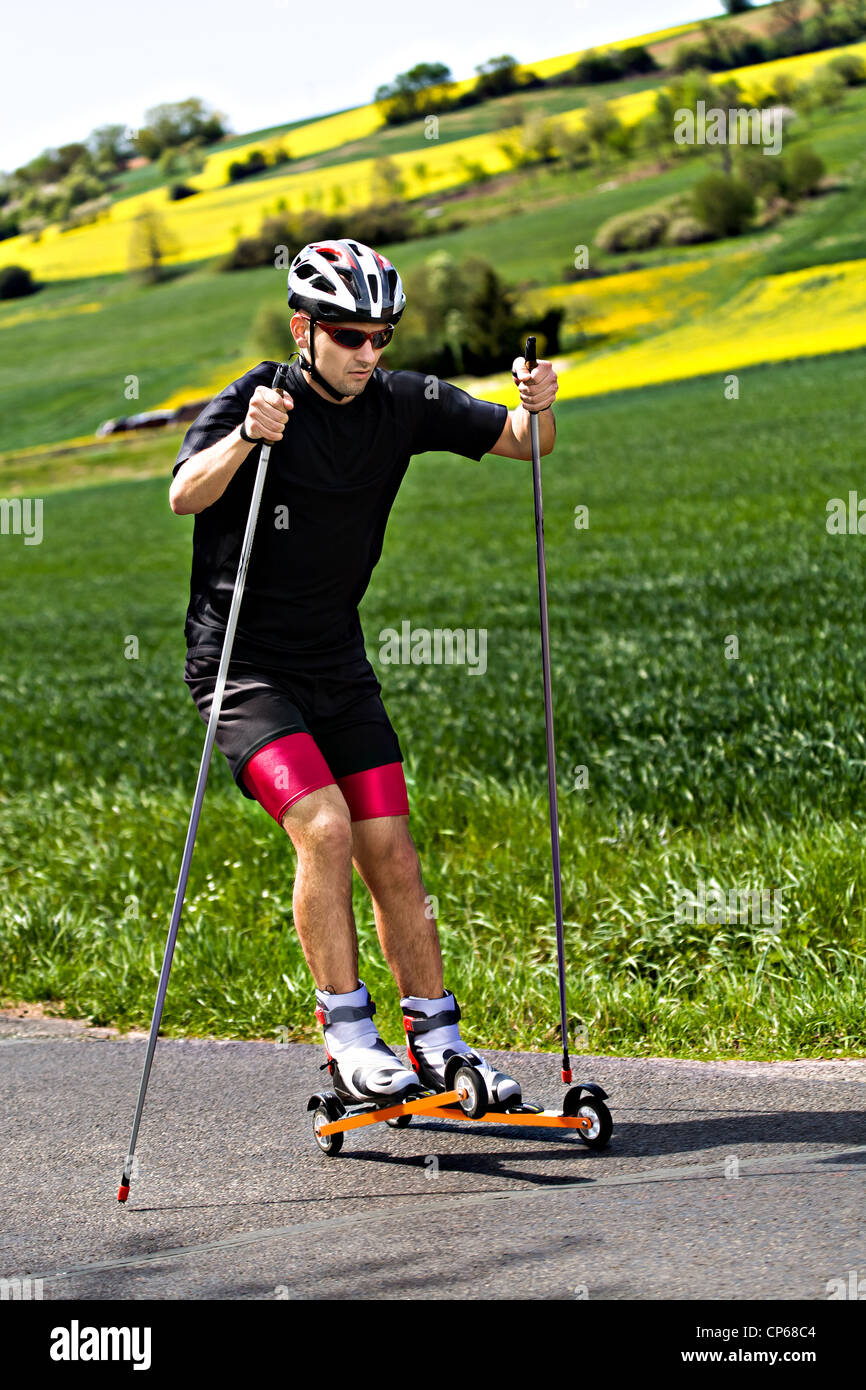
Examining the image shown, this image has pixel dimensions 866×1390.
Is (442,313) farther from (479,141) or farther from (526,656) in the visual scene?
(526,656)

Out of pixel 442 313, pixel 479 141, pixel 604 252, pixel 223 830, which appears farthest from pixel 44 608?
pixel 479 141

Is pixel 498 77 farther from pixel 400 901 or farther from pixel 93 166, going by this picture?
pixel 400 901

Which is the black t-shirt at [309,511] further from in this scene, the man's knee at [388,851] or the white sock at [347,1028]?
the white sock at [347,1028]

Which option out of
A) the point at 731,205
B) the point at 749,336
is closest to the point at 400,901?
the point at 749,336

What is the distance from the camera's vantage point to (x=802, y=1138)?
473cm

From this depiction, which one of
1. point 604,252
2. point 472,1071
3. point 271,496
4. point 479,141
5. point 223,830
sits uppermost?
point 479,141

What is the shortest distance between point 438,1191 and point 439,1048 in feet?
1.96

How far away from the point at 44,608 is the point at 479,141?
107 m

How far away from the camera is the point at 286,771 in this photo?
195 inches

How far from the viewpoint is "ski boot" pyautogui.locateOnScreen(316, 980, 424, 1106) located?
4801mm

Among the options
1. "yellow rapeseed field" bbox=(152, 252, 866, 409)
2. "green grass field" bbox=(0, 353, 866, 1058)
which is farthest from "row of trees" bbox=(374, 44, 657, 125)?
"green grass field" bbox=(0, 353, 866, 1058)

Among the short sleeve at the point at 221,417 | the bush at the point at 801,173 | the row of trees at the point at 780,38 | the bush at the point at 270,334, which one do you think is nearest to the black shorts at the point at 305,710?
the short sleeve at the point at 221,417

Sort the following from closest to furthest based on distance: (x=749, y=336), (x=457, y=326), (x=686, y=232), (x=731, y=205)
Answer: (x=749, y=336)
(x=457, y=326)
(x=731, y=205)
(x=686, y=232)

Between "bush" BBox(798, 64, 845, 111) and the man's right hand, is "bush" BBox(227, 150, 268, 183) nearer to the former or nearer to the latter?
"bush" BBox(798, 64, 845, 111)
